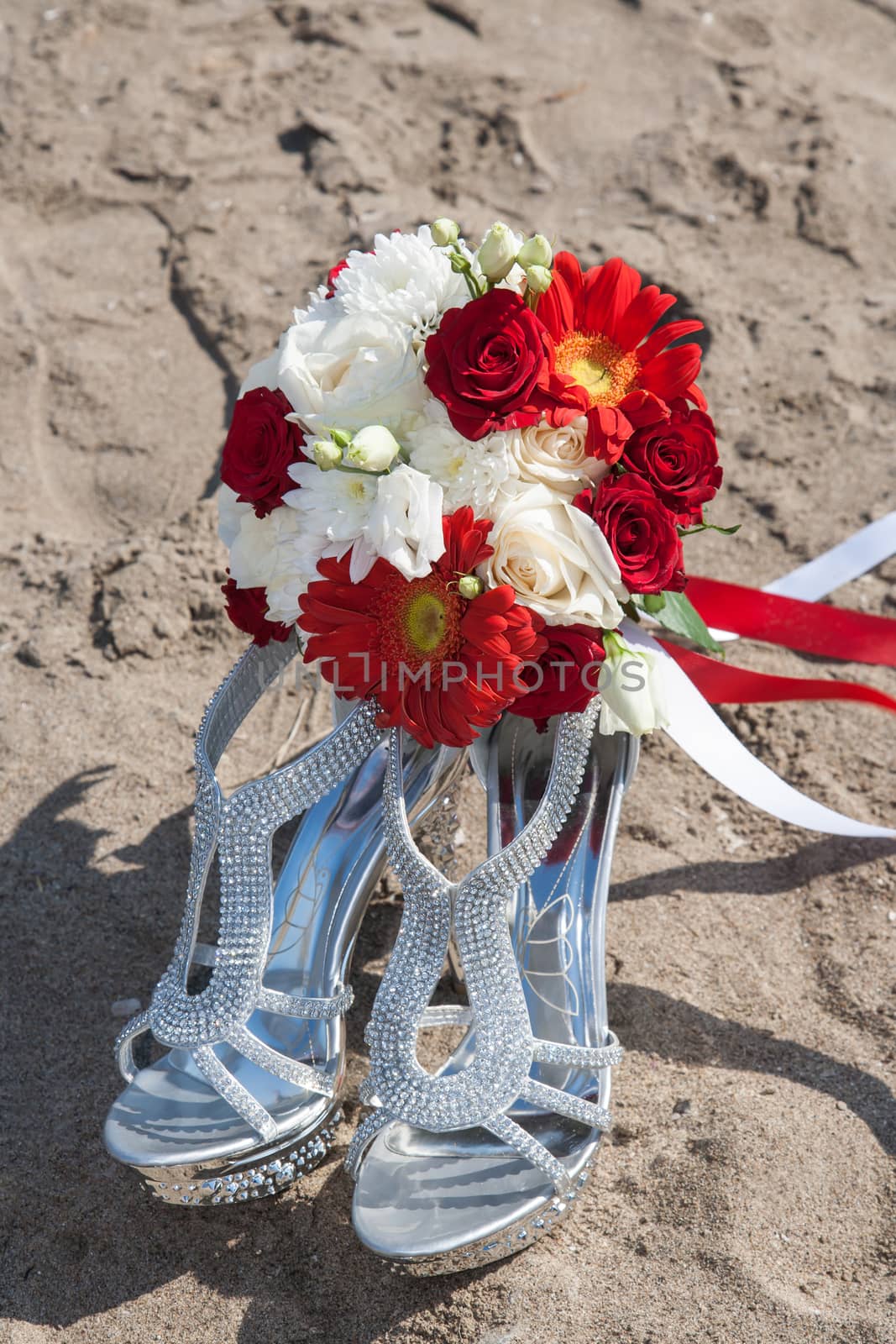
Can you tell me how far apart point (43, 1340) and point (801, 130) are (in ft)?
11.4

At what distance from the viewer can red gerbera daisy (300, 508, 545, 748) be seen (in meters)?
1.36

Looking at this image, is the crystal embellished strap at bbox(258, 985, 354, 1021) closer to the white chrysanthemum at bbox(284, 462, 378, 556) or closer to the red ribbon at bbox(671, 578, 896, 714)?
the white chrysanthemum at bbox(284, 462, 378, 556)

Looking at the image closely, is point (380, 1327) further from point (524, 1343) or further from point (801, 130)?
point (801, 130)

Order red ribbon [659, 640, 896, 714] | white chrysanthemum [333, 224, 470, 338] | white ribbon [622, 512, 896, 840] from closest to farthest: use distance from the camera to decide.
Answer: white chrysanthemum [333, 224, 470, 338] → white ribbon [622, 512, 896, 840] → red ribbon [659, 640, 896, 714]

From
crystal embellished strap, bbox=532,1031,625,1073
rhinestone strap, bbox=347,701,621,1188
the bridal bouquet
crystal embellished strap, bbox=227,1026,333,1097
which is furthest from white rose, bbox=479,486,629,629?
crystal embellished strap, bbox=227,1026,333,1097

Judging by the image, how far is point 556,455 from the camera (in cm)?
140

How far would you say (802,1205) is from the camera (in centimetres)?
158

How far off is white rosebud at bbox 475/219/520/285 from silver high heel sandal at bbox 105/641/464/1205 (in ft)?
1.88

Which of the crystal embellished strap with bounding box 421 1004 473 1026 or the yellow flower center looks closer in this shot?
the yellow flower center

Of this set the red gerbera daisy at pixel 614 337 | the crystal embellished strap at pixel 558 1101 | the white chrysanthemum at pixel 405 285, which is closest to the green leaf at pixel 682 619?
the red gerbera daisy at pixel 614 337

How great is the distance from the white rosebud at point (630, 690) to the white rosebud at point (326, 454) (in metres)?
0.40

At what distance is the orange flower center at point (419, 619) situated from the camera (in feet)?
4.59

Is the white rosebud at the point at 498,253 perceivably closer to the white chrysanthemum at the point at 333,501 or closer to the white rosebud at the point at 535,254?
the white rosebud at the point at 535,254

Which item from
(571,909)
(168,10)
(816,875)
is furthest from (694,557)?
(168,10)
